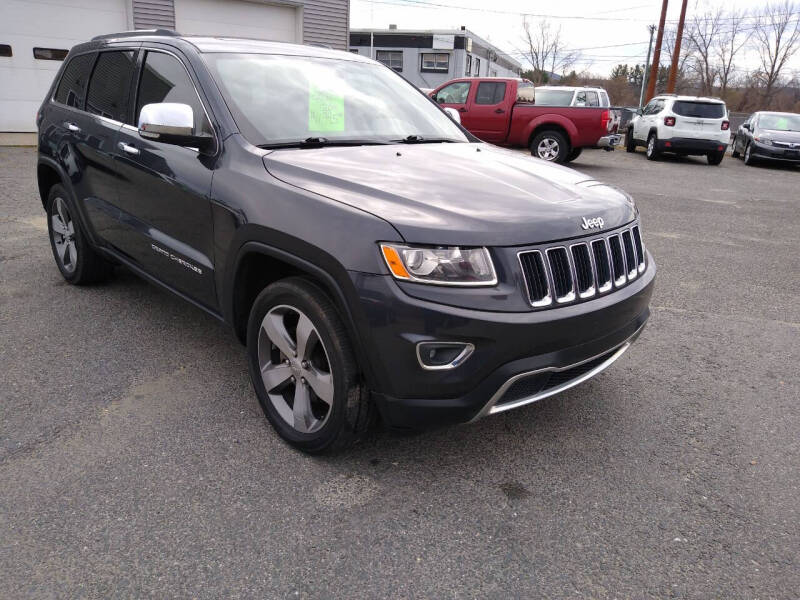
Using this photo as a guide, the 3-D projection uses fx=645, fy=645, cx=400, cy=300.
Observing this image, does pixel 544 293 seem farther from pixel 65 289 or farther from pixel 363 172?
pixel 65 289

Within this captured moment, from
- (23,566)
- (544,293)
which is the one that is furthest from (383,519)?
(23,566)

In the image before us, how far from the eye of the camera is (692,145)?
1619cm

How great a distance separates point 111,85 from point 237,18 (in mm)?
12420

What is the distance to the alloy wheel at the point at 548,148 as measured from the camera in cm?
1387

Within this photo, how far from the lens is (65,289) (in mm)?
4891

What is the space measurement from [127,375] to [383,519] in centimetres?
186

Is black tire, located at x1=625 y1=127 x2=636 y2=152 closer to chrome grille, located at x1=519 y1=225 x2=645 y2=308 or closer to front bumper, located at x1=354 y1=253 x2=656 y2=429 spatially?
chrome grille, located at x1=519 y1=225 x2=645 y2=308

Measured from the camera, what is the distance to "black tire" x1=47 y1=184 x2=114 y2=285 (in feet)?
15.2

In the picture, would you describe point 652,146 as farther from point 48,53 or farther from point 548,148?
point 48,53

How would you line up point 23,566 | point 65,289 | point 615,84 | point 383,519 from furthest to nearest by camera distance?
point 615,84 < point 65,289 < point 383,519 < point 23,566

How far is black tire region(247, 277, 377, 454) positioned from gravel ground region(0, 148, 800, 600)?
143mm

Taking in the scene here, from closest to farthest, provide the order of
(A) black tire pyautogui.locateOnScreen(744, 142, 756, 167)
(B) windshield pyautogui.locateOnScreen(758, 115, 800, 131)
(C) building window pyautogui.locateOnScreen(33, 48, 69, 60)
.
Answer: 1. (C) building window pyautogui.locateOnScreen(33, 48, 69, 60)
2. (B) windshield pyautogui.locateOnScreen(758, 115, 800, 131)
3. (A) black tire pyautogui.locateOnScreen(744, 142, 756, 167)

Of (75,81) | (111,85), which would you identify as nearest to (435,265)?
(111,85)

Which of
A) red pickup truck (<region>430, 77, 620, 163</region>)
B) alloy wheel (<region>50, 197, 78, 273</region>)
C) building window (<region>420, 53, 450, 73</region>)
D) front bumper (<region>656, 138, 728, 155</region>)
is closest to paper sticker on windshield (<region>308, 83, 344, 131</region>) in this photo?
alloy wheel (<region>50, 197, 78, 273</region>)
